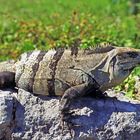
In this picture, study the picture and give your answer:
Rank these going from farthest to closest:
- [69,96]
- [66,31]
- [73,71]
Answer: [66,31], [73,71], [69,96]

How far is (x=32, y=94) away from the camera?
595cm

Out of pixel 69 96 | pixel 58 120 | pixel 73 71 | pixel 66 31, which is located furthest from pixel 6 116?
pixel 66 31

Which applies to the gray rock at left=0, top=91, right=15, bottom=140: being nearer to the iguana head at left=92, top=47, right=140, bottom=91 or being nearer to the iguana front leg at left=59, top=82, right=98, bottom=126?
the iguana front leg at left=59, top=82, right=98, bottom=126

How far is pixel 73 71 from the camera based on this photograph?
19.1 ft

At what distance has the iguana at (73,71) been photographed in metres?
5.71

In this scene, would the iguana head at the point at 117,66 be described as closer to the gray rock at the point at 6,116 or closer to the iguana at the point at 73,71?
the iguana at the point at 73,71

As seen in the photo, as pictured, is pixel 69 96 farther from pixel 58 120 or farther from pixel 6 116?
pixel 6 116

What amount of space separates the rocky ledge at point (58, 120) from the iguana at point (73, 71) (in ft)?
0.44

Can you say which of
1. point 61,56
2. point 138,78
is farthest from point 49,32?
point 61,56

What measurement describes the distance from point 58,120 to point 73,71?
0.49m

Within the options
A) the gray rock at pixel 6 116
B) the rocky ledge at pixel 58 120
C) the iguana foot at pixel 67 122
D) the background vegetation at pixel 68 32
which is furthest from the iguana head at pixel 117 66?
the background vegetation at pixel 68 32

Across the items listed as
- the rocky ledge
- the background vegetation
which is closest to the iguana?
the rocky ledge

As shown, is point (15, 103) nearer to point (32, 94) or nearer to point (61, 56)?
point (32, 94)

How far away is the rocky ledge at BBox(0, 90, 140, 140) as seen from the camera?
574 cm
